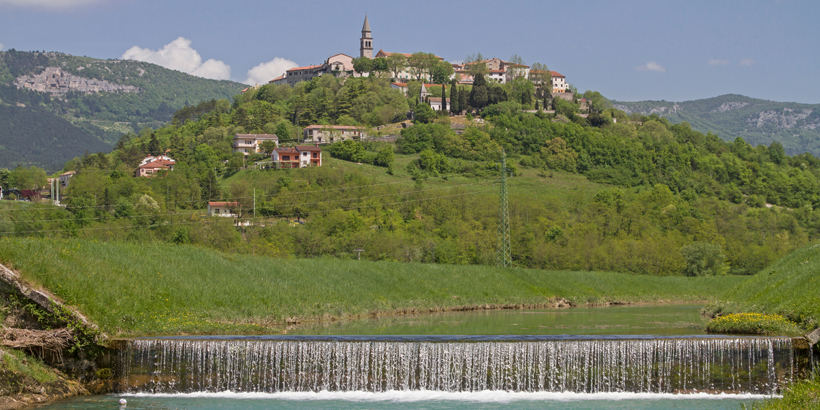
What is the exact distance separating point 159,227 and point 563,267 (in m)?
45.5

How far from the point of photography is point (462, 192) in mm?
107875

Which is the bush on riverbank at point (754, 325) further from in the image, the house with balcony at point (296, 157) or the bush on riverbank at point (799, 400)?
the house with balcony at point (296, 157)

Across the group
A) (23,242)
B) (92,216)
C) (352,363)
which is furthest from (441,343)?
(92,216)

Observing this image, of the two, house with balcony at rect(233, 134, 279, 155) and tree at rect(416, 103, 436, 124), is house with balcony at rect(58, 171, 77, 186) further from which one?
Result: tree at rect(416, 103, 436, 124)

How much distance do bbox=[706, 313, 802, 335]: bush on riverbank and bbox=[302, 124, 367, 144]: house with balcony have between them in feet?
434

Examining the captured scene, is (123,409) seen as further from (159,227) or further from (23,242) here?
(159,227)

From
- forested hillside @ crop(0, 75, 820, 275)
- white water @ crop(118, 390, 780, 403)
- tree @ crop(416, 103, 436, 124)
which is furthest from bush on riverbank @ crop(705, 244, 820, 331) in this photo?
tree @ crop(416, 103, 436, 124)

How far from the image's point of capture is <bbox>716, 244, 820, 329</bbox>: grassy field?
21156 mm

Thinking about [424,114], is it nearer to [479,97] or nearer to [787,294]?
[479,97]

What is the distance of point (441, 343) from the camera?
19203 mm

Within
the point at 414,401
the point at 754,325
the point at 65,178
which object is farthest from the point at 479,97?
the point at 414,401

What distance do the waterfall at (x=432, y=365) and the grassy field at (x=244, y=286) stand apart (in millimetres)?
2780

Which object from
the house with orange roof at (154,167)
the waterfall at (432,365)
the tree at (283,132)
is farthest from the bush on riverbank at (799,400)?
the tree at (283,132)

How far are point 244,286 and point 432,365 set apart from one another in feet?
50.0
